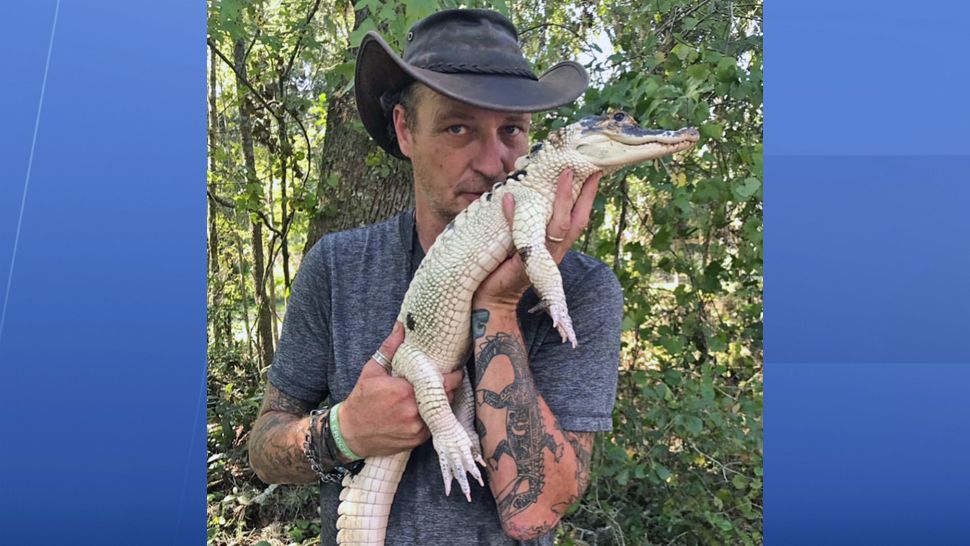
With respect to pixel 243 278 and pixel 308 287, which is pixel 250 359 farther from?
pixel 308 287

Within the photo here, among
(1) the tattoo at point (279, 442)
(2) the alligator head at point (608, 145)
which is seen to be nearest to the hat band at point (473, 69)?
(2) the alligator head at point (608, 145)

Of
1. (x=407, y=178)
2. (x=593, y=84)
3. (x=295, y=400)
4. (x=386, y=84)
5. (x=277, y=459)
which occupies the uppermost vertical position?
(x=593, y=84)

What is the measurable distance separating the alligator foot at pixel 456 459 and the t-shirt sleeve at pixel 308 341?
0.46m

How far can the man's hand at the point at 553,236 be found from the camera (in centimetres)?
183

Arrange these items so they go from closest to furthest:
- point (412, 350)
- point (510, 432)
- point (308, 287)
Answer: point (510, 432) → point (412, 350) → point (308, 287)

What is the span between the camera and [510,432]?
5.90ft

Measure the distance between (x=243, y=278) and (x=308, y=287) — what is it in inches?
183

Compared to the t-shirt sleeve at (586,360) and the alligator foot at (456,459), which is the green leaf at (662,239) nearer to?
the t-shirt sleeve at (586,360)

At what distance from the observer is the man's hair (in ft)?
6.96

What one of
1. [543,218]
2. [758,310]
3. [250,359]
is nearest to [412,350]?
[543,218]

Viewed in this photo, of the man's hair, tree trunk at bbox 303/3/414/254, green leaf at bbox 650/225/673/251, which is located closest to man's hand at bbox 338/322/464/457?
the man's hair

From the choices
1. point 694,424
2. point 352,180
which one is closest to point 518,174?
point 694,424

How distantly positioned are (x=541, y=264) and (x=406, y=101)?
2.47 ft

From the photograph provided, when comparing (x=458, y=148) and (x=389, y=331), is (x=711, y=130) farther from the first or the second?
(x=389, y=331)
